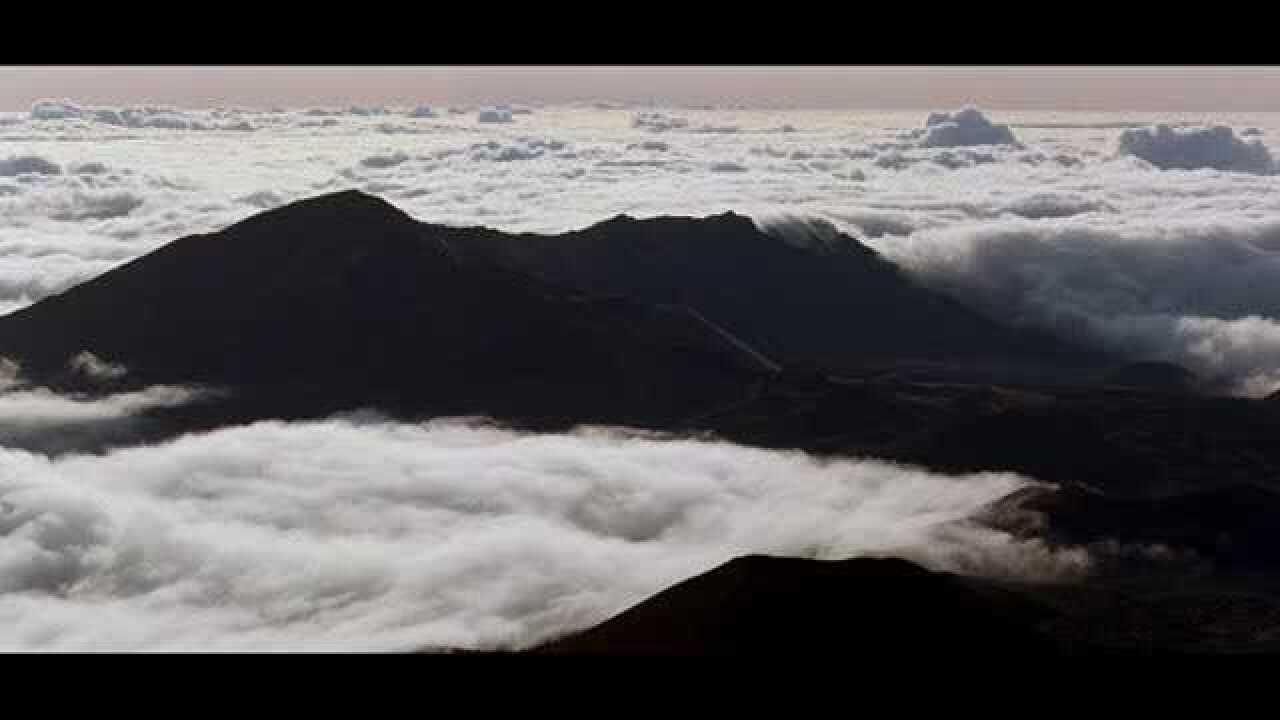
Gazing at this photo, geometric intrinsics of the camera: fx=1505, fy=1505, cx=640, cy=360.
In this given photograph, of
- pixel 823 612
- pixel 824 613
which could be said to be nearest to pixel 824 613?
pixel 824 613

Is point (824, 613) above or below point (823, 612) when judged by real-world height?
below

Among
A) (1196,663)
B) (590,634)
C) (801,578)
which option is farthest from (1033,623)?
(1196,663)

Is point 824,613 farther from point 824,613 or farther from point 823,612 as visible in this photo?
point 823,612

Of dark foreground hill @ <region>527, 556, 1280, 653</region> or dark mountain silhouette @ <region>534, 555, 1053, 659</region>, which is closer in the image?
dark foreground hill @ <region>527, 556, 1280, 653</region>

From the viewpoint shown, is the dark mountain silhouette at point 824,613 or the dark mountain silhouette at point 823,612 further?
the dark mountain silhouette at point 823,612

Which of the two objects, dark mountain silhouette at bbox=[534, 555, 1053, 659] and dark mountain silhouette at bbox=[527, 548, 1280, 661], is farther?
dark mountain silhouette at bbox=[534, 555, 1053, 659]

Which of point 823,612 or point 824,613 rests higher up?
point 823,612

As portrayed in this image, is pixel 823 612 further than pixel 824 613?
Yes

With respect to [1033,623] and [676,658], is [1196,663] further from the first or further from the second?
[1033,623]
